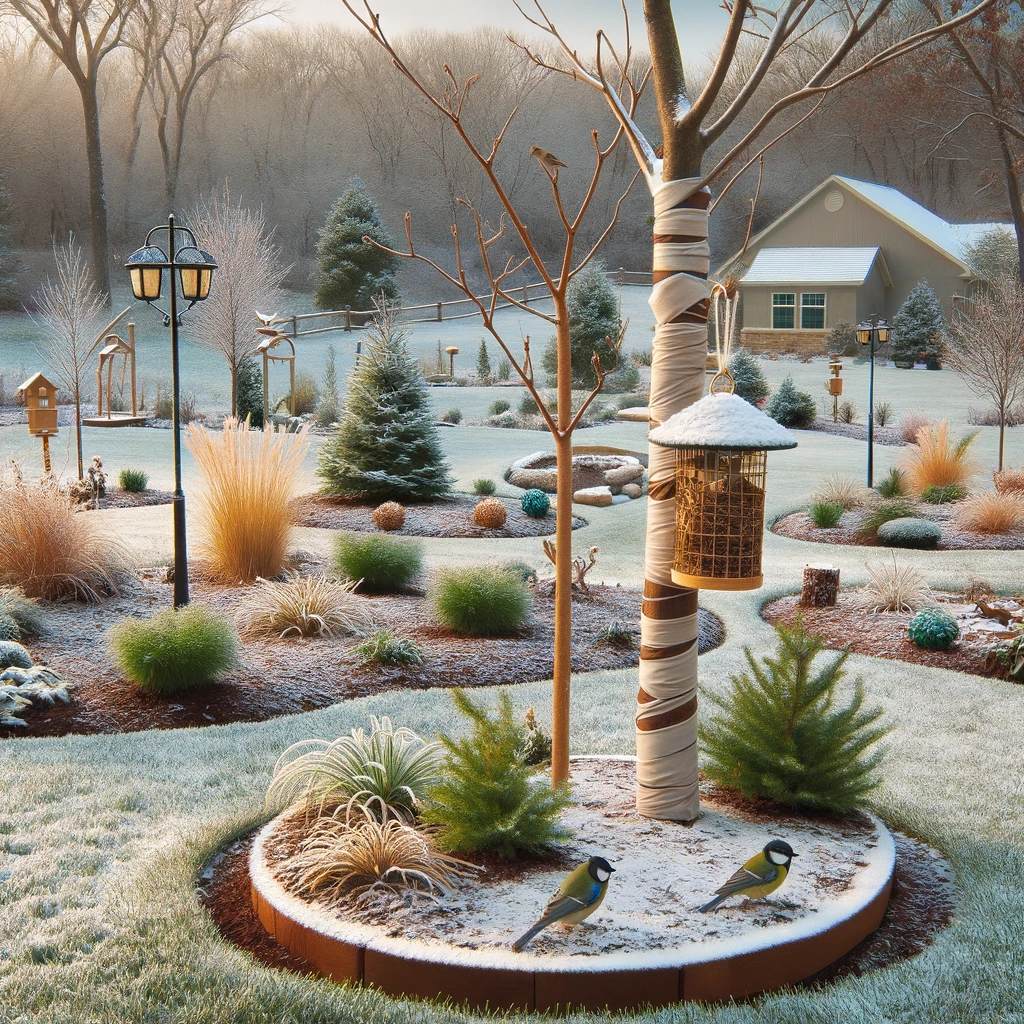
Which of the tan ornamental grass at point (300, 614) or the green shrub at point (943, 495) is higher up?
the green shrub at point (943, 495)

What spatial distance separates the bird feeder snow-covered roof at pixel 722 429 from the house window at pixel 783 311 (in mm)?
27716

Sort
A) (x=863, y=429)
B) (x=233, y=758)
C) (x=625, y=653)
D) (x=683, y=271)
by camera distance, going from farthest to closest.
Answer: (x=863, y=429) < (x=625, y=653) < (x=233, y=758) < (x=683, y=271)

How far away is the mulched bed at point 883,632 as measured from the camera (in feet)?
24.1

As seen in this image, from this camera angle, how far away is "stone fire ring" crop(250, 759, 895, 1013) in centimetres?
289

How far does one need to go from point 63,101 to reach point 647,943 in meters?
43.6

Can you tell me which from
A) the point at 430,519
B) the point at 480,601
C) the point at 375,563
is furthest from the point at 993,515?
the point at 375,563

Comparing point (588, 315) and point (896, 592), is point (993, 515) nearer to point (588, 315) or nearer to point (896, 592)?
point (896, 592)

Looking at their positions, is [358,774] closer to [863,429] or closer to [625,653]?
[625,653]

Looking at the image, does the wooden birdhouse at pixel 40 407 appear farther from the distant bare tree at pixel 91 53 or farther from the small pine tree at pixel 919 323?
the small pine tree at pixel 919 323

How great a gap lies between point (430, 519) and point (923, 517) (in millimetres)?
5994

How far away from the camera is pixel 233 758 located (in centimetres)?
509

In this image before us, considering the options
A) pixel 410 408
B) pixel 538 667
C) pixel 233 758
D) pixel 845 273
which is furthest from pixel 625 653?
pixel 845 273

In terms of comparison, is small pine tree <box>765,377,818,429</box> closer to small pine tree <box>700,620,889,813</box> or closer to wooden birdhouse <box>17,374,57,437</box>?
wooden birdhouse <box>17,374,57,437</box>

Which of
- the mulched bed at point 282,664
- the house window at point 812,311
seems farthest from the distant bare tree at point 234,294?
the house window at point 812,311
